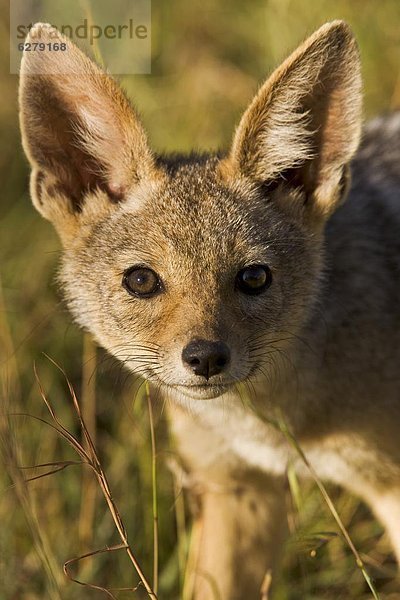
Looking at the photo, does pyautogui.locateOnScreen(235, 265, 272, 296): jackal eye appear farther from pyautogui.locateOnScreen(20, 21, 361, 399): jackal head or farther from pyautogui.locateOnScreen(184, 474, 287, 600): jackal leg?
pyautogui.locateOnScreen(184, 474, 287, 600): jackal leg

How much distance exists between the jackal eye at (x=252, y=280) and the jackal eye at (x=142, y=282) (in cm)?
30

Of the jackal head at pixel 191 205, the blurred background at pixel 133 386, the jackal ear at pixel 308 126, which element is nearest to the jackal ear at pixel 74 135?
the jackal head at pixel 191 205

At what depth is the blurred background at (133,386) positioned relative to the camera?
4645mm

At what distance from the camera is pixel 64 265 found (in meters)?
4.10

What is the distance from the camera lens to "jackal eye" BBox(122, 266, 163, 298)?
3.68 m

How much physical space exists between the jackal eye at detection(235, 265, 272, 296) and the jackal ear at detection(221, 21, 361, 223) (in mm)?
416

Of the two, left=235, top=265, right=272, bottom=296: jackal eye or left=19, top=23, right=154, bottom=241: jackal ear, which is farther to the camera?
left=19, top=23, right=154, bottom=241: jackal ear

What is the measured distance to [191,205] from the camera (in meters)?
3.79

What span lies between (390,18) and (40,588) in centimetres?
456

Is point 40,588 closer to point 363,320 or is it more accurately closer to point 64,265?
point 64,265

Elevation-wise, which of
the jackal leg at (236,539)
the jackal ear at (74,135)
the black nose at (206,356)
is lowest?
the jackal leg at (236,539)

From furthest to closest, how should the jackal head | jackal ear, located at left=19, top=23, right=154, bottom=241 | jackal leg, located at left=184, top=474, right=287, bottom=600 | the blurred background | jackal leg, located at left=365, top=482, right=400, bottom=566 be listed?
jackal leg, located at left=184, top=474, right=287, bottom=600
the blurred background
jackal leg, located at left=365, top=482, right=400, bottom=566
jackal ear, located at left=19, top=23, right=154, bottom=241
the jackal head

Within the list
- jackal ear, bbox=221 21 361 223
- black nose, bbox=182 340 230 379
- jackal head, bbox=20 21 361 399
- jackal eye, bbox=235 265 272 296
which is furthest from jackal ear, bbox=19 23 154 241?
black nose, bbox=182 340 230 379

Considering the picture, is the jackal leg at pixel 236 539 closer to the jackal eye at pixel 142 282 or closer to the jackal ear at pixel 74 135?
the jackal eye at pixel 142 282
